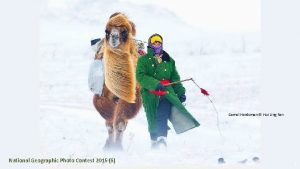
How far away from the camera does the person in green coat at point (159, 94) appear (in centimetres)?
1055

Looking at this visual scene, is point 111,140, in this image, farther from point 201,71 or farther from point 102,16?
point 102,16

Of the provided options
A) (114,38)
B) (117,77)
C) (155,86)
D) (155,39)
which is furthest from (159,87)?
(114,38)

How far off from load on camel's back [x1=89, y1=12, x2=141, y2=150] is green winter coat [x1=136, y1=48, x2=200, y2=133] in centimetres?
36

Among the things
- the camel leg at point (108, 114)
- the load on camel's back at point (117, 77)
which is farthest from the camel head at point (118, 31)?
the camel leg at point (108, 114)

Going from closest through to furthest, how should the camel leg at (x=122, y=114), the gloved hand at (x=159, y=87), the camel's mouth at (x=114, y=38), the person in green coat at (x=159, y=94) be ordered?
the gloved hand at (x=159, y=87) < the person in green coat at (x=159, y=94) < the camel's mouth at (x=114, y=38) < the camel leg at (x=122, y=114)

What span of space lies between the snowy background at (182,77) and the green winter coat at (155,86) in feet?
1.15

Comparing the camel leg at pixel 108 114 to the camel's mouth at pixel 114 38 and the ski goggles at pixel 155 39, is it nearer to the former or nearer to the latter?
the camel's mouth at pixel 114 38

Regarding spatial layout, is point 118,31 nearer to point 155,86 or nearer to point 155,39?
point 155,39

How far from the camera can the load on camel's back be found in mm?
10898

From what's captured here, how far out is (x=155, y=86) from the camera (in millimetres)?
10430

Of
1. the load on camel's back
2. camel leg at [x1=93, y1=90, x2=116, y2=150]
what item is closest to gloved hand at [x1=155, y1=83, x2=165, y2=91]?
the load on camel's back

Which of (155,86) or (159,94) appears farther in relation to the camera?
(159,94)

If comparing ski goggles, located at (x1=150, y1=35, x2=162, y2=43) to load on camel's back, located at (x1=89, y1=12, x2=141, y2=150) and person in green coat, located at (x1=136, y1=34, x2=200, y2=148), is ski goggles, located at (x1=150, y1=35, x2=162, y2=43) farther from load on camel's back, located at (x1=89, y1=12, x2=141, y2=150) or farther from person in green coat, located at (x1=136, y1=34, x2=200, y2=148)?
load on camel's back, located at (x1=89, y1=12, x2=141, y2=150)

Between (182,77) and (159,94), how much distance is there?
4.14 m
